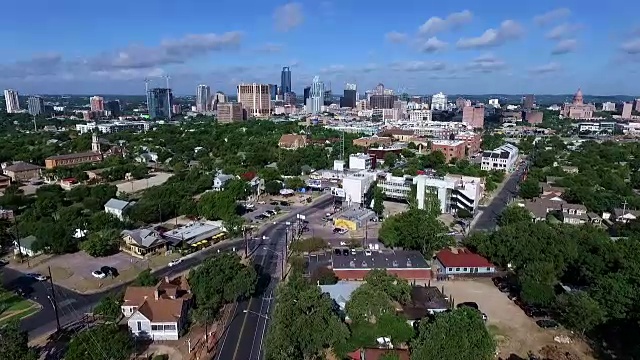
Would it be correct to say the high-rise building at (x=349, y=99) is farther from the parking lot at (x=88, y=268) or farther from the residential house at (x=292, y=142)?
the parking lot at (x=88, y=268)

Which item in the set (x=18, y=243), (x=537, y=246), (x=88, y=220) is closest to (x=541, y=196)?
(x=537, y=246)

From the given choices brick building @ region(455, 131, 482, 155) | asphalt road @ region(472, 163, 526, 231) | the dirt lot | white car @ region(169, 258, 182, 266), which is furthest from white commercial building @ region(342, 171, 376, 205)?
brick building @ region(455, 131, 482, 155)

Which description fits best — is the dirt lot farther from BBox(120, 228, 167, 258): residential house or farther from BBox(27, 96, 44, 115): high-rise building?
BBox(27, 96, 44, 115): high-rise building

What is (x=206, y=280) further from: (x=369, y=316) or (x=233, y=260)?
(x=369, y=316)

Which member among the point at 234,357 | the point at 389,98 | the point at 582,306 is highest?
the point at 389,98

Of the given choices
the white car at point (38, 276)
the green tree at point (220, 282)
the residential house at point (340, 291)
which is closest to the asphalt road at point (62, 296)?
the white car at point (38, 276)

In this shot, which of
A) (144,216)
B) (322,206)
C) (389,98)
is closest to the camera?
(144,216)
